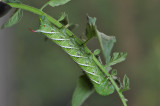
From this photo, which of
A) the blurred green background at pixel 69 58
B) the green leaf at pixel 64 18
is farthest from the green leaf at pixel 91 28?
the blurred green background at pixel 69 58

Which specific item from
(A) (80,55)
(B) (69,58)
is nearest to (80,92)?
(A) (80,55)

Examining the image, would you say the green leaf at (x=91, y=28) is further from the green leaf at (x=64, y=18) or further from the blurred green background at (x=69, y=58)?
the blurred green background at (x=69, y=58)

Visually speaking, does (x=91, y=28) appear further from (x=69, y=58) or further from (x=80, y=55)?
(x=69, y=58)

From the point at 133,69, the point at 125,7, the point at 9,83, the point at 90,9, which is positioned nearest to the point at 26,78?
the point at 9,83

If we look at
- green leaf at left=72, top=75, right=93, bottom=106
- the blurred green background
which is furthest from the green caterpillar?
the blurred green background

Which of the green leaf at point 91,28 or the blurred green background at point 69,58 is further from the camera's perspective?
the blurred green background at point 69,58

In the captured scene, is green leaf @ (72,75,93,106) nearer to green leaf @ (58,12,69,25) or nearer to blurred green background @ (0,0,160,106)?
green leaf @ (58,12,69,25)
